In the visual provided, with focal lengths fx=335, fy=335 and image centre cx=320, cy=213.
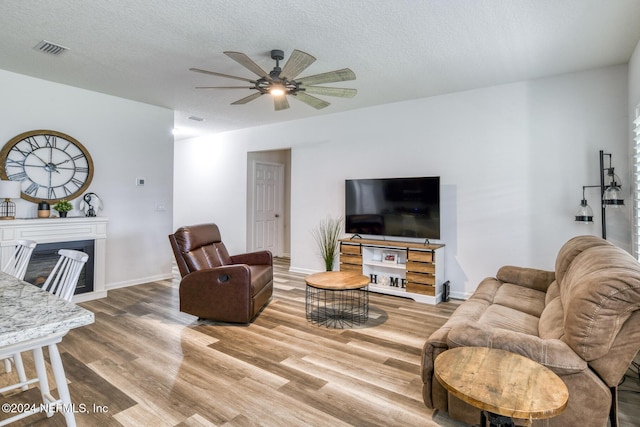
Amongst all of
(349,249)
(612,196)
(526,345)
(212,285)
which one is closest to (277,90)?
(212,285)

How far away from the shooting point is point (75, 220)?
415 cm

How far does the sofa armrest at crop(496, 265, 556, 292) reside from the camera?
3158 mm

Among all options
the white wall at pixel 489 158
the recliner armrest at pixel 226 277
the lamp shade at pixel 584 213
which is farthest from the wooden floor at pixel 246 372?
the lamp shade at pixel 584 213

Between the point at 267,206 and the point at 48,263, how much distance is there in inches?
159

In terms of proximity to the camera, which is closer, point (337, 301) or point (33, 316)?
point (33, 316)

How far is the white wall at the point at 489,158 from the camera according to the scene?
3691 mm

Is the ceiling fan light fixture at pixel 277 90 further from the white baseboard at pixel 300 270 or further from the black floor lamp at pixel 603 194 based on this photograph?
the white baseboard at pixel 300 270

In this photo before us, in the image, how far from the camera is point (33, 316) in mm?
1192

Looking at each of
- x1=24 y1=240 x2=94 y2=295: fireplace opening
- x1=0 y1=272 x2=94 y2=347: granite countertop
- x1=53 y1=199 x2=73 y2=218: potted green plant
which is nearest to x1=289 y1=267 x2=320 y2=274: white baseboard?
x1=24 y1=240 x2=94 y2=295: fireplace opening

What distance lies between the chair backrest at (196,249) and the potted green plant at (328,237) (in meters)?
1.64

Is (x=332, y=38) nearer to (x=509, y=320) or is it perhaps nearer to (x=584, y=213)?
(x=509, y=320)

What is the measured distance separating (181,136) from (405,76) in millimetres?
5508

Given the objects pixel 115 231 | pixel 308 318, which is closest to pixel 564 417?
pixel 308 318

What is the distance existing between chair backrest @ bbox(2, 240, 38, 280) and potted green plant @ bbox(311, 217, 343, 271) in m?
3.56
